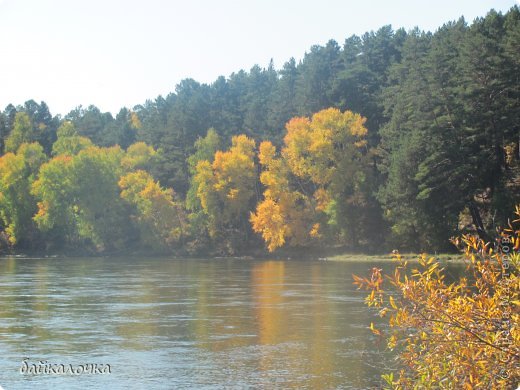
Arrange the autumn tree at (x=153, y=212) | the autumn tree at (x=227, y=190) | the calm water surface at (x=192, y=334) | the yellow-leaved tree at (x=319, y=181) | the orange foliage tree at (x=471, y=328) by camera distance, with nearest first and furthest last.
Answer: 1. the orange foliage tree at (x=471, y=328)
2. the calm water surface at (x=192, y=334)
3. the yellow-leaved tree at (x=319, y=181)
4. the autumn tree at (x=227, y=190)
5. the autumn tree at (x=153, y=212)

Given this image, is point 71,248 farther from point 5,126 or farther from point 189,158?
point 5,126

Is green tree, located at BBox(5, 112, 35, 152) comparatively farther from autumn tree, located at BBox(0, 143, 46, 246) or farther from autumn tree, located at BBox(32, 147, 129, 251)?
autumn tree, located at BBox(32, 147, 129, 251)

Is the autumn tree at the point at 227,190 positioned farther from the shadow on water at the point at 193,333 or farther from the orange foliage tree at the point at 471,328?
Result: the orange foliage tree at the point at 471,328

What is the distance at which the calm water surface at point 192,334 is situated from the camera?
20688mm

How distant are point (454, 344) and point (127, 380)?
37.8 ft

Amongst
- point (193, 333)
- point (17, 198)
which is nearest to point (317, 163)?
point (17, 198)

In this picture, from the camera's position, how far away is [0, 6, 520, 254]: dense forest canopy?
217 feet

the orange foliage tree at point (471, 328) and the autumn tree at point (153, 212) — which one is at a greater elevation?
the autumn tree at point (153, 212)

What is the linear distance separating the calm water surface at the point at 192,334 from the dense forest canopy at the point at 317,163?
23043 millimetres

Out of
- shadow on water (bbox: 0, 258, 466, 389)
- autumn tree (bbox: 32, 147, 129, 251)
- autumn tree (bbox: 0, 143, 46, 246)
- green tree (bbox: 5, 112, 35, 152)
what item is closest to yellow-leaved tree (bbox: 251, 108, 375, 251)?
autumn tree (bbox: 32, 147, 129, 251)

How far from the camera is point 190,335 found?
27.3 m

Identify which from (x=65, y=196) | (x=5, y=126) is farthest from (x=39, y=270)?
(x=5, y=126)

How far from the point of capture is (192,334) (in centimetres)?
2750

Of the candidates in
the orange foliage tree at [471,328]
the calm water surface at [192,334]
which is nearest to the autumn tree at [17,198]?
the calm water surface at [192,334]
